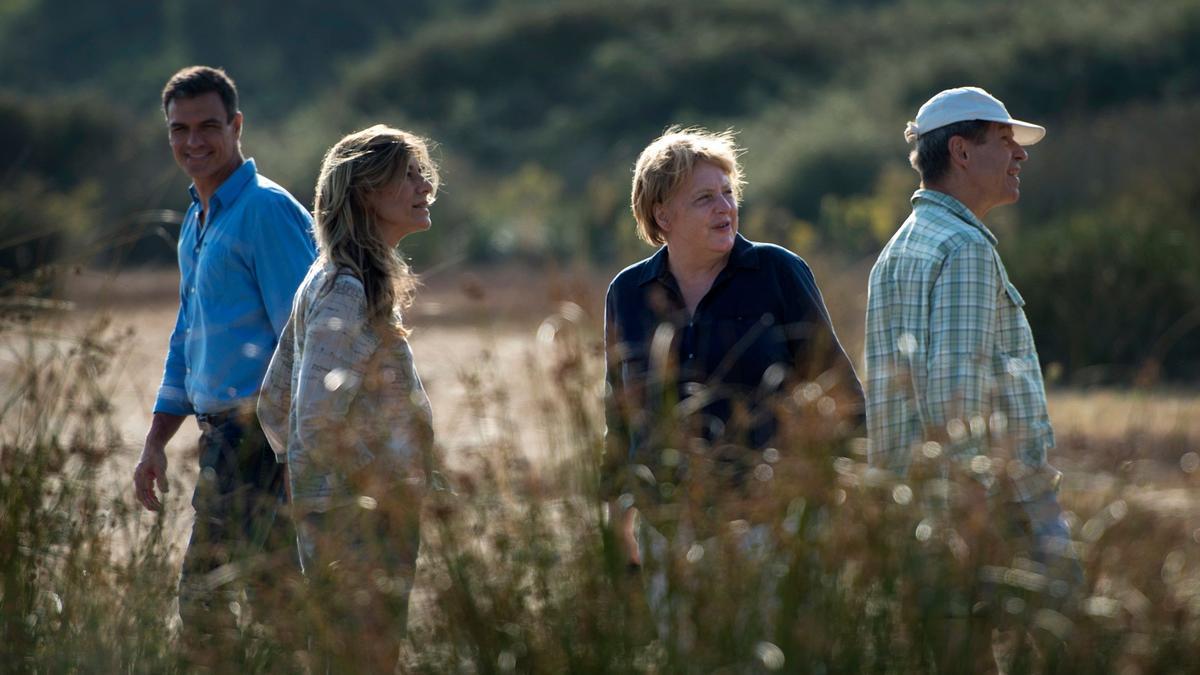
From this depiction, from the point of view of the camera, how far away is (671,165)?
454 cm

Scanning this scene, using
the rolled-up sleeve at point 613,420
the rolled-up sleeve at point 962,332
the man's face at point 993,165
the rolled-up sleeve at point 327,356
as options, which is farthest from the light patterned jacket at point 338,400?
the man's face at point 993,165

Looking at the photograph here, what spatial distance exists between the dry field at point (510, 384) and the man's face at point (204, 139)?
42cm

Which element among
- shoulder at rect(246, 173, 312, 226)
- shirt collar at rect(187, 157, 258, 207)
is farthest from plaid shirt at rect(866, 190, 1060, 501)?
shirt collar at rect(187, 157, 258, 207)

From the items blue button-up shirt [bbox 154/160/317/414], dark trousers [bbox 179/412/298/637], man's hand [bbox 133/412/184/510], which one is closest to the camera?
dark trousers [bbox 179/412/298/637]

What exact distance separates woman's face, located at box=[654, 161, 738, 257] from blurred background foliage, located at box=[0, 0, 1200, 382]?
0.14m

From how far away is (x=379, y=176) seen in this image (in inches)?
171

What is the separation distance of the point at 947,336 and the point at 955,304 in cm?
9

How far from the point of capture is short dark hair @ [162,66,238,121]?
5238mm

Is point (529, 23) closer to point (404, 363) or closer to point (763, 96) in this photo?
point (763, 96)

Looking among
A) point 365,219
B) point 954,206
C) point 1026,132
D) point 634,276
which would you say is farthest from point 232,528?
point 1026,132

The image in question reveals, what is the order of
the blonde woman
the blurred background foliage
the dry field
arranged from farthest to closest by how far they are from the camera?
the blurred background foliage
the dry field
the blonde woman

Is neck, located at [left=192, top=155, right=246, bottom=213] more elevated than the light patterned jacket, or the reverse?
neck, located at [left=192, top=155, right=246, bottom=213]

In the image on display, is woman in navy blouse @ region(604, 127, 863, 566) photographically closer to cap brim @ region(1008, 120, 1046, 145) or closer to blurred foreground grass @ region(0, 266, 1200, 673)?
blurred foreground grass @ region(0, 266, 1200, 673)

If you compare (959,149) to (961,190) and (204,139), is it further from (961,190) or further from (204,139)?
(204,139)
